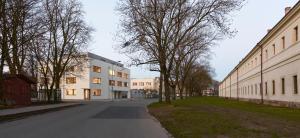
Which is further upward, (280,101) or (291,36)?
(291,36)

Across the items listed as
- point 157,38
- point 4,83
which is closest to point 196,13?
point 157,38

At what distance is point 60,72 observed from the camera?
5312 centimetres

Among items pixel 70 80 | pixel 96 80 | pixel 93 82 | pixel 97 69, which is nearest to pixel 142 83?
pixel 97 69

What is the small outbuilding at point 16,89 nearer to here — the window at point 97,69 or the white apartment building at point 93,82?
the white apartment building at point 93,82

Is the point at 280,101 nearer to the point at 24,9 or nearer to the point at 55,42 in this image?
the point at 24,9

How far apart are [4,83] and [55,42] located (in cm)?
1484

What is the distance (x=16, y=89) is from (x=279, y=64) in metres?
24.4

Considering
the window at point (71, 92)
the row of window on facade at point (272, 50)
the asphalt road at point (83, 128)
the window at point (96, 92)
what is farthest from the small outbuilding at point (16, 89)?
the window at point (96, 92)

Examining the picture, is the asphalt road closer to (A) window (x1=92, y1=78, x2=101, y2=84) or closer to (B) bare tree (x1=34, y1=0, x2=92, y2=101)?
(B) bare tree (x1=34, y1=0, x2=92, y2=101)

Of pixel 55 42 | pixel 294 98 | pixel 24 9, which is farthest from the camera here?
pixel 55 42

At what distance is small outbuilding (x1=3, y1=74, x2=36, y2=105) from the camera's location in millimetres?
38844

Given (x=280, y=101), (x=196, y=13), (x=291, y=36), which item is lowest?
(x=280, y=101)

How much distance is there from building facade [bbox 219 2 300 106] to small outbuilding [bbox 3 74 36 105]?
78.7 ft

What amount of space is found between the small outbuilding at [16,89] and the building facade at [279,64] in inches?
944
